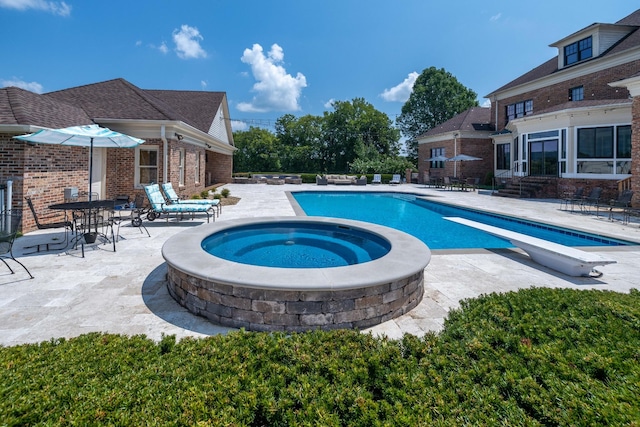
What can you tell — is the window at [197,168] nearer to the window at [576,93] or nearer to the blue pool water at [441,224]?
the blue pool water at [441,224]

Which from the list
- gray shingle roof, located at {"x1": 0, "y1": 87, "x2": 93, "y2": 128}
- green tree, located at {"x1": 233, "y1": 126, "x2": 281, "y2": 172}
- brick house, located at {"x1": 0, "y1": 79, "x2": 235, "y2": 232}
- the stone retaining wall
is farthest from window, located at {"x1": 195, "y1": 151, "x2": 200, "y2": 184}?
green tree, located at {"x1": 233, "y1": 126, "x2": 281, "y2": 172}

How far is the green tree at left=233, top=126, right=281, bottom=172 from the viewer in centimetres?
4053

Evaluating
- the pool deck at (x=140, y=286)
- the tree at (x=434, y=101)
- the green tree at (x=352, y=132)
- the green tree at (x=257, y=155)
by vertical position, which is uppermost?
the tree at (x=434, y=101)

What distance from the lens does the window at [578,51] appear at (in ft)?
66.2

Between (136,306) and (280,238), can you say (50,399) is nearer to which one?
(136,306)

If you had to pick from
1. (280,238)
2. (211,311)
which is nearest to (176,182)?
(280,238)

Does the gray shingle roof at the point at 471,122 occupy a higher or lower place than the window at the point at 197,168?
higher

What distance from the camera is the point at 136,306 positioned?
422 centimetres

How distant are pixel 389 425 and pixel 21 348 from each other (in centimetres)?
288

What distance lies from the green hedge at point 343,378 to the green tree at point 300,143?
3855 cm

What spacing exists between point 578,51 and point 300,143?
98.9 ft

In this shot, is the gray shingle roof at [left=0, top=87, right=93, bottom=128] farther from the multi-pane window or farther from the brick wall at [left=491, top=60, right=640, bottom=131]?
the multi-pane window

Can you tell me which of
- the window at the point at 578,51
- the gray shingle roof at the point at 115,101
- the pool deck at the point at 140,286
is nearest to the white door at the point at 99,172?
the gray shingle roof at the point at 115,101

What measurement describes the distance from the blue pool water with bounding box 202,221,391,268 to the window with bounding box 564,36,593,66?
2233 cm
